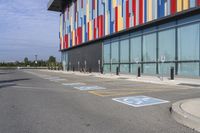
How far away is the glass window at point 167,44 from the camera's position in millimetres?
29266

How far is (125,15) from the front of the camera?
37.7 meters

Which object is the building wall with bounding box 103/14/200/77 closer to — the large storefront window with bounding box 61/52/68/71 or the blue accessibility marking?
the blue accessibility marking

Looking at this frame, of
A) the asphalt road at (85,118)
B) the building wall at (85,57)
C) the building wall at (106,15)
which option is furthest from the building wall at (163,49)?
the asphalt road at (85,118)

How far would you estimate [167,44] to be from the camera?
30.2m

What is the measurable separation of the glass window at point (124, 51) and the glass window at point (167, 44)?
796cm

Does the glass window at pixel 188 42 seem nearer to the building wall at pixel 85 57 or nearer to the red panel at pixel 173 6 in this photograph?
the red panel at pixel 173 6

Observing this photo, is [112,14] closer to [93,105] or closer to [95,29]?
[95,29]

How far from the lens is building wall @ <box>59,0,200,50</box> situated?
29986 millimetres

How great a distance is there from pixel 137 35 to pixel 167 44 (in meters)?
6.59

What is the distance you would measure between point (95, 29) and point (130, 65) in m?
12.3

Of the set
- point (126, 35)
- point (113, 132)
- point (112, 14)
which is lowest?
point (113, 132)

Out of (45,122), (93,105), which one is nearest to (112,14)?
(93,105)

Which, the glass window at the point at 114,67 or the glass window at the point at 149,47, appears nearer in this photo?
the glass window at the point at 149,47

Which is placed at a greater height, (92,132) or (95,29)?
(95,29)
